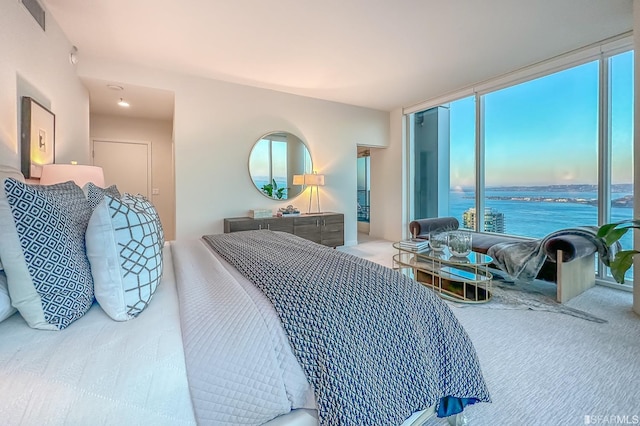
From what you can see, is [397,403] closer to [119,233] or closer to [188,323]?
[188,323]

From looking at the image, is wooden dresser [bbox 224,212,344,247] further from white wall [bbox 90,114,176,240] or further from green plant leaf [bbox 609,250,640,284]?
green plant leaf [bbox 609,250,640,284]

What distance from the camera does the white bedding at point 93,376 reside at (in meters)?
0.62

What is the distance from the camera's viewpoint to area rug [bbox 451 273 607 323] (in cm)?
237

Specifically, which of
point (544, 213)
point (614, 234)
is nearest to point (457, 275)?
point (614, 234)

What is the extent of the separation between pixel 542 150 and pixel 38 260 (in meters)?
4.80

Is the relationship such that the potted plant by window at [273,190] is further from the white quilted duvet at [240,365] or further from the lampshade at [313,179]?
the white quilted duvet at [240,365]

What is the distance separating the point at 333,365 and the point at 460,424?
32.7 inches

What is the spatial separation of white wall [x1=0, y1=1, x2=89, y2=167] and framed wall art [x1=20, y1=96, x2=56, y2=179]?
0.06 meters

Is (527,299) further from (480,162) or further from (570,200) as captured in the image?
(480,162)

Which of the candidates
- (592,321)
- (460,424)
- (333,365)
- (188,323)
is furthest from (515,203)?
(188,323)

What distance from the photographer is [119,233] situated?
3.11 ft

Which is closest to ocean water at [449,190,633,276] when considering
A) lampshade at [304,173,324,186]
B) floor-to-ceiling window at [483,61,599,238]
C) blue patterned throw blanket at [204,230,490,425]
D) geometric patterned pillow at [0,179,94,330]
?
floor-to-ceiling window at [483,61,599,238]

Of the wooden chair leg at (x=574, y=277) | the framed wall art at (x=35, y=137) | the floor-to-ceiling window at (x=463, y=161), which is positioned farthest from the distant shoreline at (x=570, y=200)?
the framed wall art at (x=35, y=137)

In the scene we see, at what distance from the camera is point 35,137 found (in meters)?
2.13
